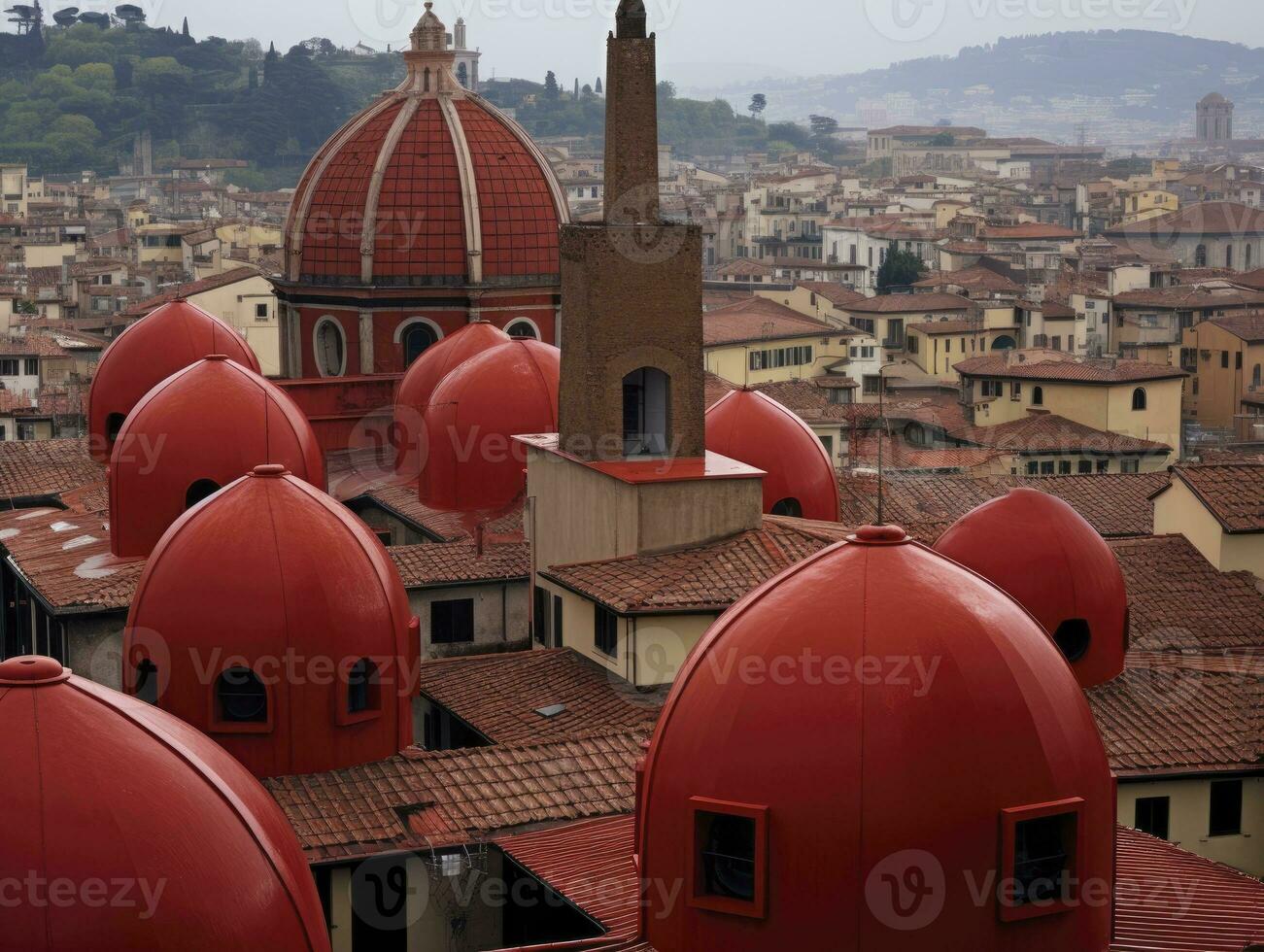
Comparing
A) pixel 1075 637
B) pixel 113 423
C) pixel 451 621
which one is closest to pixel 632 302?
pixel 451 621

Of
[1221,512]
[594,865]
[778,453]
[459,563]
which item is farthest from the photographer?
[1221,512]

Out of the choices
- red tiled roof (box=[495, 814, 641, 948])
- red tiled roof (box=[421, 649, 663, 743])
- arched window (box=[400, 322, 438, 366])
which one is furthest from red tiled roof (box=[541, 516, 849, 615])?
arched window (box=[400, 322, 438, 366])

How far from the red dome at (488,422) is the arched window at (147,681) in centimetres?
973

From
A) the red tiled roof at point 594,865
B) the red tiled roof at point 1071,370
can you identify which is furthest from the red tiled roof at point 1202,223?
the red tiled roof at point 594,865

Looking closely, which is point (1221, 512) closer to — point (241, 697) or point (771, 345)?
point (241, 697)

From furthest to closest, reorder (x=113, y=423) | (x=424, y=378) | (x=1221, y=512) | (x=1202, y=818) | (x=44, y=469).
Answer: (x=44, y=469) → (x=424, y=378) → (x=113, y=423) → (x=1221, y=512) → (x=1202, y=818)

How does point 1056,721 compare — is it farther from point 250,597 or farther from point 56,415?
point 56,415

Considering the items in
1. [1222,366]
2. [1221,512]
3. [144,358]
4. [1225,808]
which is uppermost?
[144,358]

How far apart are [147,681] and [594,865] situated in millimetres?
4900

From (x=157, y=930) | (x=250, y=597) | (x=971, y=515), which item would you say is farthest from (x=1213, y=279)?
(x=157, y=930)

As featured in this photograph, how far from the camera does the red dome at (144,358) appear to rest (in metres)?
30.1

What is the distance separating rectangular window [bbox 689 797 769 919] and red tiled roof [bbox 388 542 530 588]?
12755 millimetres

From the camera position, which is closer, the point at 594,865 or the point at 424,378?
the point at 594,865

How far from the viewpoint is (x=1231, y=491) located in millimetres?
27719
